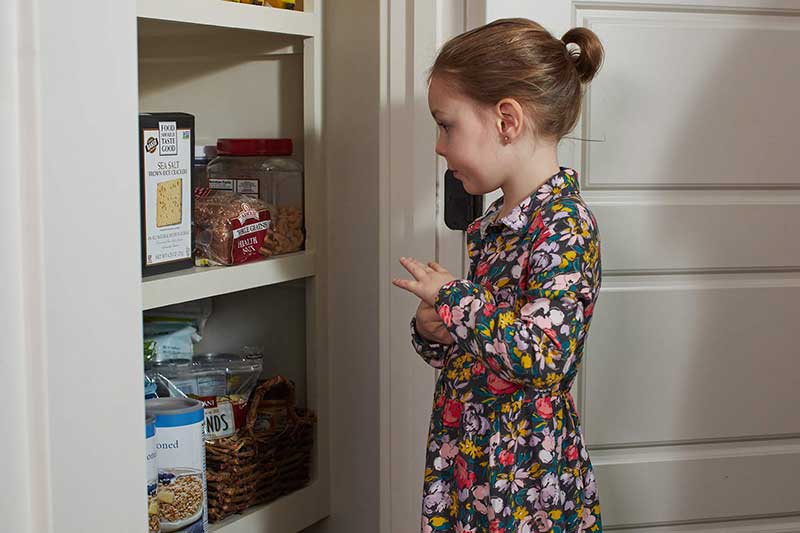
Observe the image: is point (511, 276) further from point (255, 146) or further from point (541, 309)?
point (255, 146)

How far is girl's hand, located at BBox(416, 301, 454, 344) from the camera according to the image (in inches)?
50.1

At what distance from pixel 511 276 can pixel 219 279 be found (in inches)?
20.6

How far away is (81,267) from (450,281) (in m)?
0.44

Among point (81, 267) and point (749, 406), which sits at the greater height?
point (81, 267)

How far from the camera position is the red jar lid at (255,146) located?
5.35 feet

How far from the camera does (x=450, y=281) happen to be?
122 centimetres

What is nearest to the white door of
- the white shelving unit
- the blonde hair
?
the blonde hair

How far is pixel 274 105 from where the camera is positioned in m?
1.74

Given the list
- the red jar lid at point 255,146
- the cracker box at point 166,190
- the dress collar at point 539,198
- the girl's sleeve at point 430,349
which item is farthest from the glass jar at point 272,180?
the dress collar at point 539,198

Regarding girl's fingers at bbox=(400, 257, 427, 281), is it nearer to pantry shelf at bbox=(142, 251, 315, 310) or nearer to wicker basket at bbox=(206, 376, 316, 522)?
pantry shelf at bbox=(142, 251, 315, 310)

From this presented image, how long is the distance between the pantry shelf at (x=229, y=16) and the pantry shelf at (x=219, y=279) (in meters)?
0.37

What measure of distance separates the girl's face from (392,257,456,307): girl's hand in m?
0.13

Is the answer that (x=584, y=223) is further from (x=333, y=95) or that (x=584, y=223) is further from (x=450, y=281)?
(x=333, y=95)

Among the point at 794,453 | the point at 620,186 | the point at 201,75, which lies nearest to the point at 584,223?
the point at 620,186
